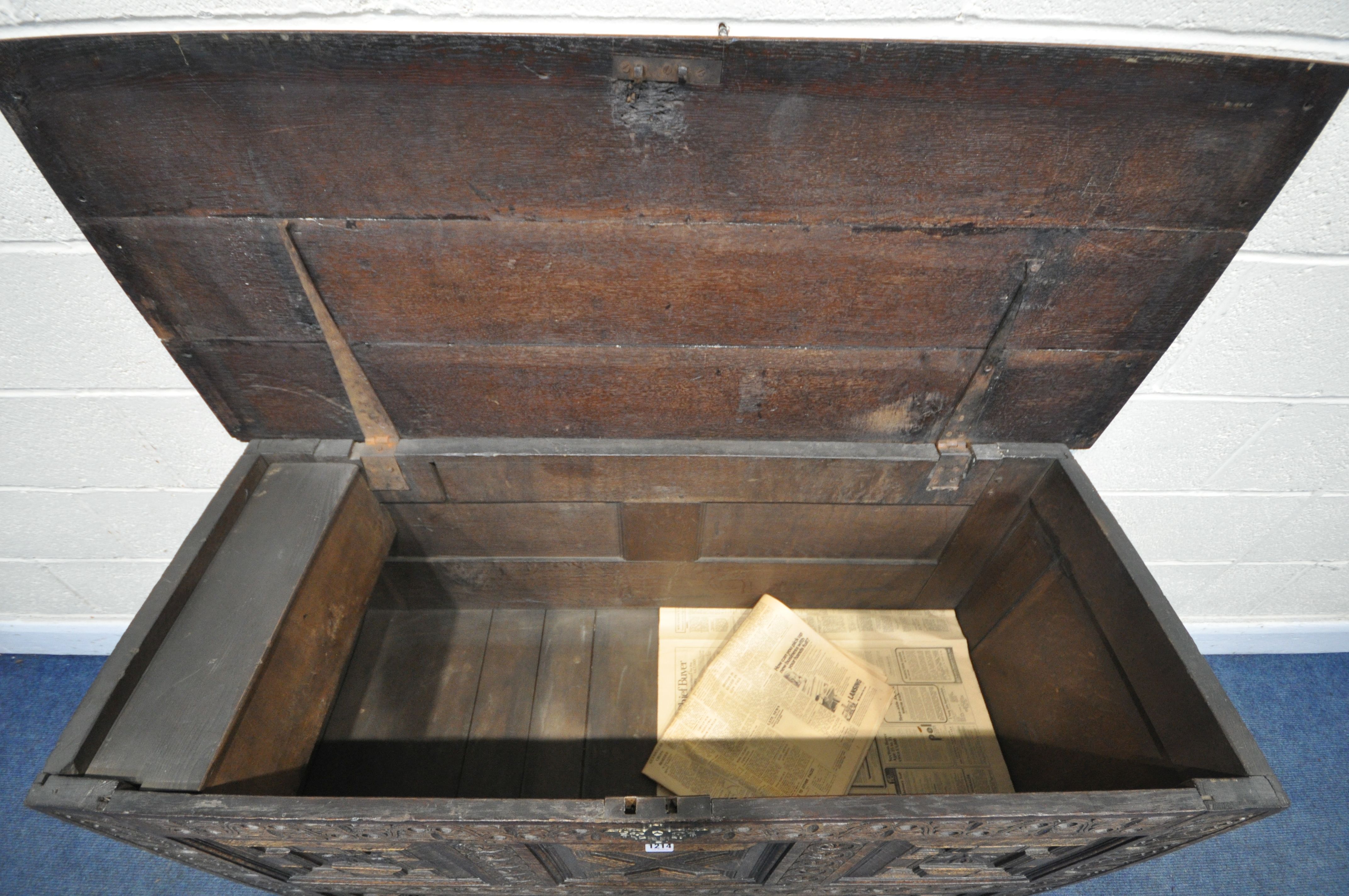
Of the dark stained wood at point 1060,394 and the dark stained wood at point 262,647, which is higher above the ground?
the dark stained wood at point 1060,394

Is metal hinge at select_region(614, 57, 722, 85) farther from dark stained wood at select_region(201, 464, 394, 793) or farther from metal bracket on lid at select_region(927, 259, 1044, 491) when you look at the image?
dark stained wood at select_region(201, 464, 394, 793)

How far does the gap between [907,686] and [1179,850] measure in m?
0.64

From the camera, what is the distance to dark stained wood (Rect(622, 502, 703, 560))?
0.99m

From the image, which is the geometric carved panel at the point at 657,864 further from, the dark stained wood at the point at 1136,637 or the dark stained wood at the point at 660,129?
the dark stained wood at the point at 660,129

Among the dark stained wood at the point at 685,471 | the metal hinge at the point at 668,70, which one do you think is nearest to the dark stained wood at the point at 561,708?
the dark stained wood at the point at 685,471

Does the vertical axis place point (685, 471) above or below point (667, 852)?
above

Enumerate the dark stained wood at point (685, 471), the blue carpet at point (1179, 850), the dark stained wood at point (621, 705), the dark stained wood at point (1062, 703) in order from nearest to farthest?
the dark stained wood at point (1062, 703)
the dark stained wood at point (685, 471)
the dark stained wood at point (621, 705)
the blue carpet at point (1179, 850)

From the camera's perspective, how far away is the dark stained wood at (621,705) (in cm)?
100

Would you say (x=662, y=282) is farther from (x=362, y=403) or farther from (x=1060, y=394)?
(x=1060, y=394)

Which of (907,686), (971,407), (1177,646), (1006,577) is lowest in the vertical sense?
(1177,646)

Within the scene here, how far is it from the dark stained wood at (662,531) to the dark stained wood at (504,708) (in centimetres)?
26

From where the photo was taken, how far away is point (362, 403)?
83cm

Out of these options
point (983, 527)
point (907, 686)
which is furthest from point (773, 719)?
point (983, 527)

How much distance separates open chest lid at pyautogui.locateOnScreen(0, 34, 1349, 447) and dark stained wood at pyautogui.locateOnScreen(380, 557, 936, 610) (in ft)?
1.11
